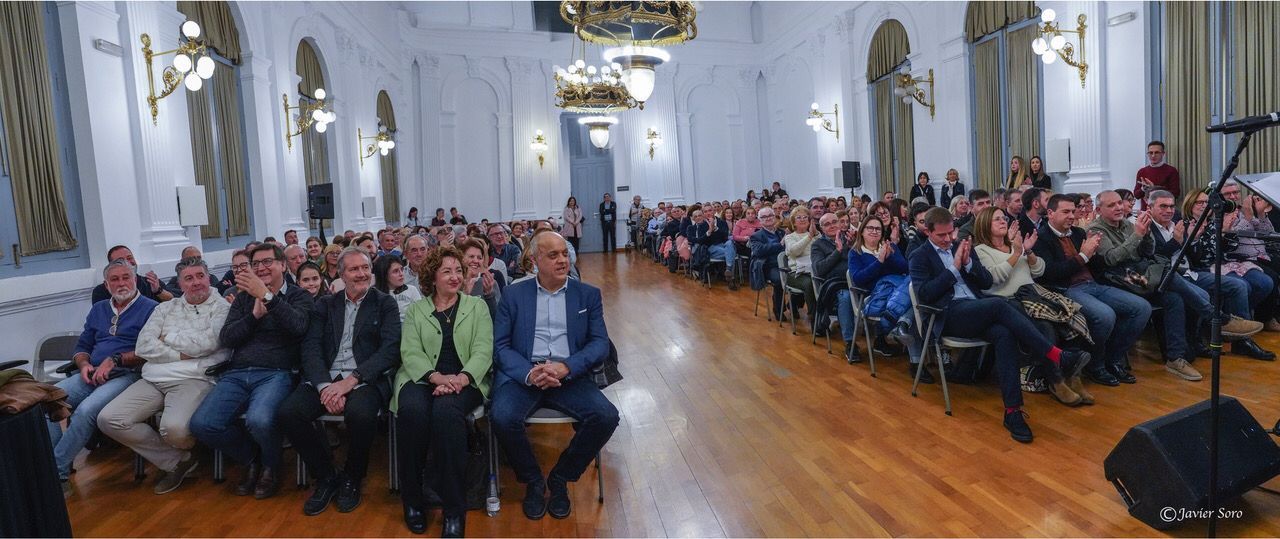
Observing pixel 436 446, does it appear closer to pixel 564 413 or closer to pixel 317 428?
pixel 564 413

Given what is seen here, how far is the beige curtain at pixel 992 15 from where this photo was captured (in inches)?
342

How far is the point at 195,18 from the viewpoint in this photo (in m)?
6.35

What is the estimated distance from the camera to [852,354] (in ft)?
15.6

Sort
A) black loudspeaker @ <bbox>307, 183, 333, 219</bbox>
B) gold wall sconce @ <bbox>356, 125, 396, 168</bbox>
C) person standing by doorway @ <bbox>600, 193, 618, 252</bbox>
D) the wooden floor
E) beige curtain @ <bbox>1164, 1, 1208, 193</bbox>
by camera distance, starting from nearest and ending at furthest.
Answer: the wooden floor, beige curtain @ <bbox>1164, 1, 1208, 193</bbox>, black loudspeaker @ <bbox>307, 183, 333, 219</bbox>, gold wall sconce @ <bbox>356, 125, 396, 168</bbox>, person standing by doorway @ <bbox>600, 193, 618, 252</bbox>

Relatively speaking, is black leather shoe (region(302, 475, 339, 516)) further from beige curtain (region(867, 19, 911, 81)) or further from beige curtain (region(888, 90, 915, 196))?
beige curtain (region(867, 19, 911, 81))

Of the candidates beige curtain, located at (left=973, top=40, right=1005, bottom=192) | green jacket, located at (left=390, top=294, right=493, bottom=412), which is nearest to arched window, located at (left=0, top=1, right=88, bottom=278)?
green jacket, located at (left=390, top=294, right=493, bottom=412)

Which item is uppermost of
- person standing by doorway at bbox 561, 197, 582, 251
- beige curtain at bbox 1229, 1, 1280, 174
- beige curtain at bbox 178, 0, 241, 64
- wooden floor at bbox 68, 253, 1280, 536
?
beige curtain at bbox 178, 0, 241, 64

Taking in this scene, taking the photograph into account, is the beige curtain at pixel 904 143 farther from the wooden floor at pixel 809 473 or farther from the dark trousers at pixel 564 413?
the dark trousers at pixel 564 413

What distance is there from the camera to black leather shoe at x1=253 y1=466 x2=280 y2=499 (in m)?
3.01

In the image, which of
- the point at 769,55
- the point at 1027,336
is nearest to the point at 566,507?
the point at 1027,336

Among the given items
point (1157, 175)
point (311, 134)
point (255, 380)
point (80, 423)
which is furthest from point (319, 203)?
point (1157, 175)

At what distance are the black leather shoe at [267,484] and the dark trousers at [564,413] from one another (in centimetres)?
112

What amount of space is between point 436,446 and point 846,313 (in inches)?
128

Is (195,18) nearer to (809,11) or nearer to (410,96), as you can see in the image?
(410,96)
